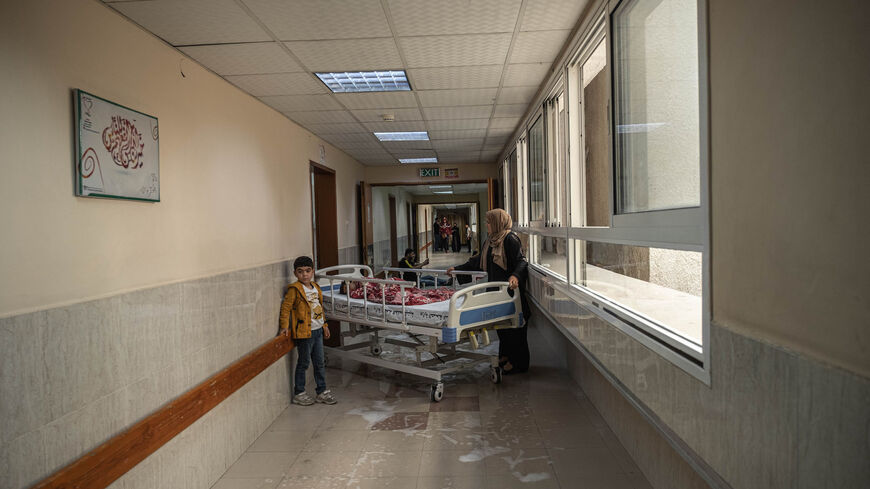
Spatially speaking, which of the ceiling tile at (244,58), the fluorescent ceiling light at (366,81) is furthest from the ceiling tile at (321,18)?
the fluorescent ceiling light at (366,81)

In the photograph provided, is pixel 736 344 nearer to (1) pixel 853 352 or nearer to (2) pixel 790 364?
(2) pixel 790 364

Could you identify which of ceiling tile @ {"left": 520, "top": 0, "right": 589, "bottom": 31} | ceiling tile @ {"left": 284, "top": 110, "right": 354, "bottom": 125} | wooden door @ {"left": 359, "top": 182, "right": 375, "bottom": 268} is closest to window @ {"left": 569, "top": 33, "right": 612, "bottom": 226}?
ceiling tile @ {"left": 520, "top": 0, "right": 589, "bottom": 31}

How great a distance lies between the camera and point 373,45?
3232 millimetres

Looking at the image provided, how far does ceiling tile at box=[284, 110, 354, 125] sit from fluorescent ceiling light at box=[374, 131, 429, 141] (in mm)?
919

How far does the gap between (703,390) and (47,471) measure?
242 centimetres

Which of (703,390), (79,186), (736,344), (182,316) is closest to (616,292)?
(703,390)

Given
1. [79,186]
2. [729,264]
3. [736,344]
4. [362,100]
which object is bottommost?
[736,344]

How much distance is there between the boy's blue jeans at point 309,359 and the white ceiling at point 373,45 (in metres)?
2.12

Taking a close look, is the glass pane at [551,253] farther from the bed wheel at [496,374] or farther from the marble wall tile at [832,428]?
the marble wall tile at [832,428]

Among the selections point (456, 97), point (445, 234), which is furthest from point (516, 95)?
point (445, 234)

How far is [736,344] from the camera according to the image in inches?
56.8

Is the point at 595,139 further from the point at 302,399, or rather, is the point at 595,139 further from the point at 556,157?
the point at 302,399

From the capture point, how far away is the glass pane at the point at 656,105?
6.35 ft

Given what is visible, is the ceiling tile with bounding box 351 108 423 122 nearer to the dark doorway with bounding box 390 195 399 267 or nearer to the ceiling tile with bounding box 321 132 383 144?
the ceiling tile with bounding box 321 132 383 144
